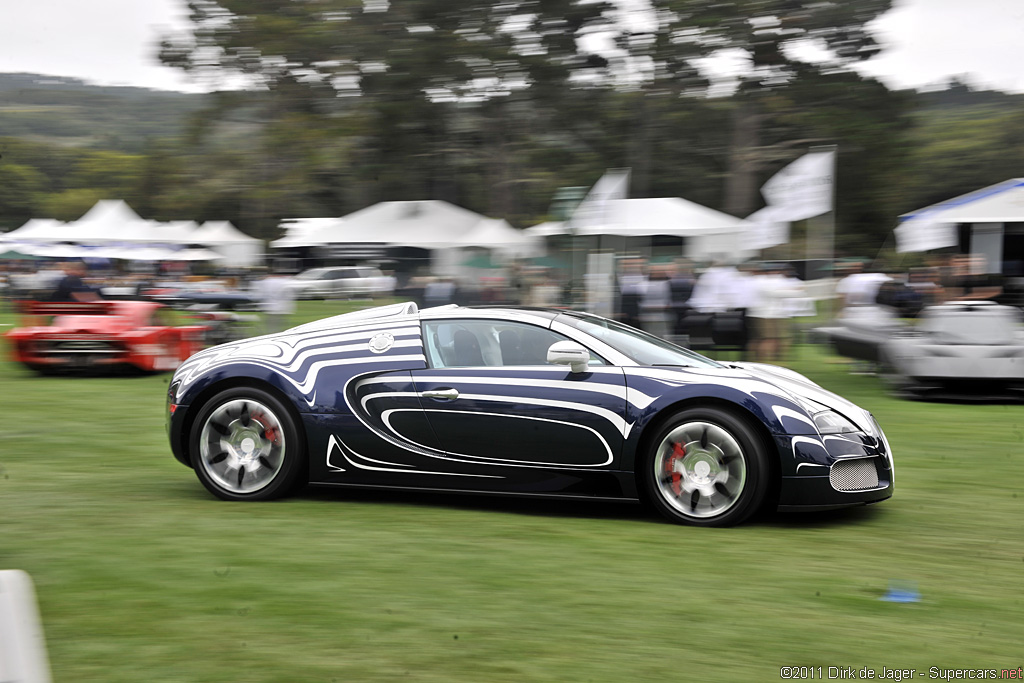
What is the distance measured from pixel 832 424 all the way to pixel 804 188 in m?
12.0

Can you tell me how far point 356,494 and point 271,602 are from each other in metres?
2.51

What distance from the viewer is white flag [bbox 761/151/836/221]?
1691 cm

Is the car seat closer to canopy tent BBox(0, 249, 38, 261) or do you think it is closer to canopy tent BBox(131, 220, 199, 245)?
canopy tent BBox(131, 220, 199, 245)

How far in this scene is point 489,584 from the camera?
477cm

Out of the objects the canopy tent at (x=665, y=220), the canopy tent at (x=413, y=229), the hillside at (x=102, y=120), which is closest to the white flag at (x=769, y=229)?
the canopy tent at (x=665, y=220)

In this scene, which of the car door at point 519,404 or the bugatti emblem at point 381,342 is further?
the bugatti emblem at point 381,342

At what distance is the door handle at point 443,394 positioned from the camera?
248 inches

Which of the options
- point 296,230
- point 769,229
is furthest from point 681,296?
point 296,230

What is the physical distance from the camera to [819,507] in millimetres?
5871

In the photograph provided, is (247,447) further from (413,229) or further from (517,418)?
(413,229)

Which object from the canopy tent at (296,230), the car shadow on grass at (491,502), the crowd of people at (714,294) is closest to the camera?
the car shadow on grass at (491,502)

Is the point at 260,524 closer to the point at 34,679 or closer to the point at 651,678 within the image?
the point at 651,678

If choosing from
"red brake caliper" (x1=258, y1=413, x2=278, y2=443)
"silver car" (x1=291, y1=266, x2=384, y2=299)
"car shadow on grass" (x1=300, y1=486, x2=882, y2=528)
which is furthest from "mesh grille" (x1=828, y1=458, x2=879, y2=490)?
"silver car" (x1=291, y1=266, x2=384, y2=299)

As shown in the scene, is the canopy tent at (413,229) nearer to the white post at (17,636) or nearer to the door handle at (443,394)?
the door handle at (443,394)
